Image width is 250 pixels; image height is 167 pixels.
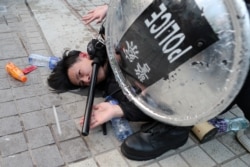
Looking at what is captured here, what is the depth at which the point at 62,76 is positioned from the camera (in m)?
1.82

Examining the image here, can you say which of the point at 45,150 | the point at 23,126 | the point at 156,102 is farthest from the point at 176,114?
the point at 23,126

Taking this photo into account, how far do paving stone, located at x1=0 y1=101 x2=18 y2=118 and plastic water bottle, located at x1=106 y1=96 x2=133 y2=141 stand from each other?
52 cm

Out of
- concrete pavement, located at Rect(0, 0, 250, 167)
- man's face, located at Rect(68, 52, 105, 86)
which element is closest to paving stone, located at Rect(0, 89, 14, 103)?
concrete pavement, located at Rect(0, 0, 250, 167)

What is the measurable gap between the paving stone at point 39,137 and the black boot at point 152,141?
35cm

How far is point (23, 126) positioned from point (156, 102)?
0.69m

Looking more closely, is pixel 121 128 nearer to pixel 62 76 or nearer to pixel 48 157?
pixel 48 157

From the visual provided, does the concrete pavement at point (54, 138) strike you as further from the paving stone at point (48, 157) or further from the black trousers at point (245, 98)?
the black trousers at point (245, 98)

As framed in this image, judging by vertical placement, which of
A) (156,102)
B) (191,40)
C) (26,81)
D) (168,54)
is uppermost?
(191,40)

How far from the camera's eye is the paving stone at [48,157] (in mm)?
1384

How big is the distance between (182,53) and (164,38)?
9cm

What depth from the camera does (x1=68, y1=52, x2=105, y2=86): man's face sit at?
5.68 feet

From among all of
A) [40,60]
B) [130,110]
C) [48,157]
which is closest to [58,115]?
[48,157]

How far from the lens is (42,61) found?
6.63 ft

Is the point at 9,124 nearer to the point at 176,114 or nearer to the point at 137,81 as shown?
the point at 137,81
